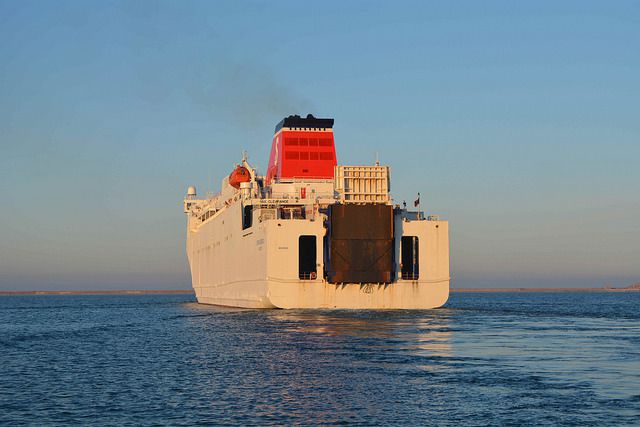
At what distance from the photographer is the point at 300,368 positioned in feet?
92.4

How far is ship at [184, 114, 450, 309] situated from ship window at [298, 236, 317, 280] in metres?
0.07

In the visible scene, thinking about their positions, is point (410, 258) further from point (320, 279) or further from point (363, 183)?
point (320, 279)

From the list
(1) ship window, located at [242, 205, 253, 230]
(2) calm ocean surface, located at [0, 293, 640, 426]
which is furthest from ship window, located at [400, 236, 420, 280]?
(1) ship window, located at [242, 205, 253, 230]

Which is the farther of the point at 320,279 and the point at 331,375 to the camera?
the point at 320,279

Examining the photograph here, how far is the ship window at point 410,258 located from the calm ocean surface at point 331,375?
810 centimetres

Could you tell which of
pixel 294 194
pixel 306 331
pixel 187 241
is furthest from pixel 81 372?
pixel 187 241

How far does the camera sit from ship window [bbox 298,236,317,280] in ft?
176

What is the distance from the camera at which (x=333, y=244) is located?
167ft

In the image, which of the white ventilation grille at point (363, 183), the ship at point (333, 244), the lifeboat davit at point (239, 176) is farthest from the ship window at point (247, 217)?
the lifeboat davit at point (239, 176)

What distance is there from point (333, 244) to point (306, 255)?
13.7 ft

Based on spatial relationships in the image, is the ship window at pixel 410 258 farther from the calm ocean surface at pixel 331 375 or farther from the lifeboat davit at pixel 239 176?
the lifeboat davit at pixel 239 176

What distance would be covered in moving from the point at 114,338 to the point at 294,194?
2261 cm

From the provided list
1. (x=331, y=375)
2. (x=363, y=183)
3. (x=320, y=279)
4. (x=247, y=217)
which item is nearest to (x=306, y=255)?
(x=320, y=279)

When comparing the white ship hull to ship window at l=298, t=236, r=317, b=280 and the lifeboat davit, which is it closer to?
ship window at l=298, t=236, r=317, b=280
